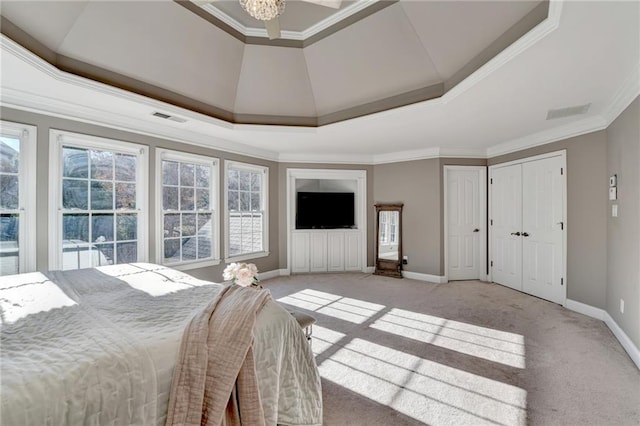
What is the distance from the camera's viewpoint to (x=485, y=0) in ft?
6.98

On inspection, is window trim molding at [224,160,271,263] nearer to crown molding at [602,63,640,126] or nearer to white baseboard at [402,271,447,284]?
white baseboard at [402,271,447,284]

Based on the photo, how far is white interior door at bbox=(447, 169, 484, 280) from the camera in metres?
5.09

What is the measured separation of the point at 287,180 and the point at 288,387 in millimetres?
4284

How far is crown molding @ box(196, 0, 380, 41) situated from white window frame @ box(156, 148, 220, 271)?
5.98 feet

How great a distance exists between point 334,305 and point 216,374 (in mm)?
2680

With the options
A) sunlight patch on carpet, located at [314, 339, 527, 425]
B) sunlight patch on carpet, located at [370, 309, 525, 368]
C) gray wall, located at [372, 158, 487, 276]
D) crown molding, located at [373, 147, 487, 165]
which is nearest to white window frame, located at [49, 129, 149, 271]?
sunlight patch on carpet, located at [314, 339, 527, 425]

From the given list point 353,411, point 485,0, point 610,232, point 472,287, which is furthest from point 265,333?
point 472,287

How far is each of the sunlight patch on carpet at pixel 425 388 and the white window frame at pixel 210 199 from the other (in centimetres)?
259

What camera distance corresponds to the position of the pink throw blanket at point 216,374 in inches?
45.4

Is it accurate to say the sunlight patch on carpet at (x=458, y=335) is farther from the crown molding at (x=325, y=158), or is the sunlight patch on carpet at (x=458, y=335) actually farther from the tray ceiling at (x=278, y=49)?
the crown molding at (x=325, y=158)

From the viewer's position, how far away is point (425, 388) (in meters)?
2.05

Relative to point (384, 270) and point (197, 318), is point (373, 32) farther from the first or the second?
point (384, 270)

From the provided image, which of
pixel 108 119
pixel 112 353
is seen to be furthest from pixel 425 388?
pixel 108 119

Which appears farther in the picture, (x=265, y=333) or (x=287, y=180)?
(x=287, y=180)
